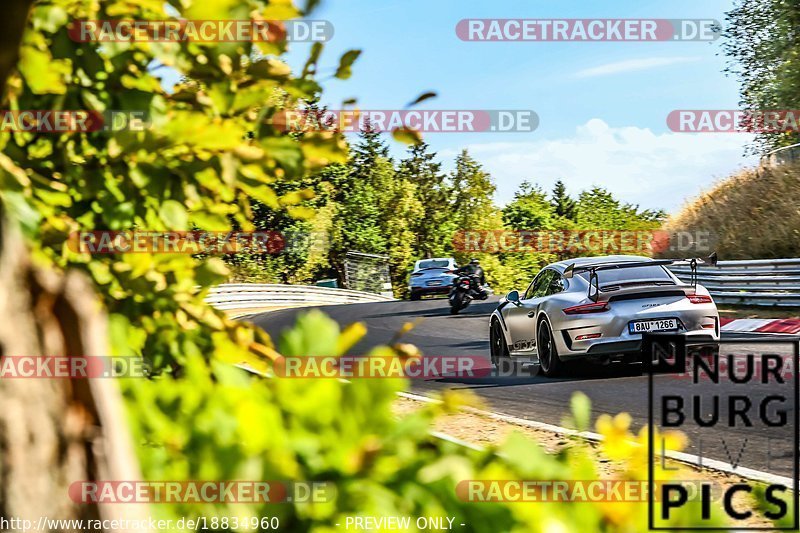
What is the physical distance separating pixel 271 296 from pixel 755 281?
28996 mm

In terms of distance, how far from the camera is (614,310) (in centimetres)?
1148

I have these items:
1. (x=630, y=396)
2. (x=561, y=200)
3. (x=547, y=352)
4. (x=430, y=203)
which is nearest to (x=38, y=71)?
(x=630, y=396)

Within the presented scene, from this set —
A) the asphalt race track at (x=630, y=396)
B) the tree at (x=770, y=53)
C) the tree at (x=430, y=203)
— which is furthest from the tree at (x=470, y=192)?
the asphalt race track at (x=630, y=396)

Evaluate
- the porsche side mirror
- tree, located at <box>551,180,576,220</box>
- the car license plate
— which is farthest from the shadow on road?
tree, located at <box>551,180,576,220</box>

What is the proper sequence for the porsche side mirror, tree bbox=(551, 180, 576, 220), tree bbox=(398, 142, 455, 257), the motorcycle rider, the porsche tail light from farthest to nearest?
tree bbox=(551, 180, 576, 220) → tree bbox=(398, 142, 455, 257) → the motorcycle rider → the porsche side mirror → the porsche tail light

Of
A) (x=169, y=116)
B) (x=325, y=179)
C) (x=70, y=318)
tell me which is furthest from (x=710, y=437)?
(x=325, y=179)

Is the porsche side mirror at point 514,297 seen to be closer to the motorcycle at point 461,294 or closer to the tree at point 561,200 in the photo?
the motorcycle at point 461,294

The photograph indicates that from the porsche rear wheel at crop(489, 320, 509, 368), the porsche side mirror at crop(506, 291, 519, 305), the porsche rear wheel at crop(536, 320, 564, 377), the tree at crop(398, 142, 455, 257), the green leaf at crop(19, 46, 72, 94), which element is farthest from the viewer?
the tree at crop(398, 142, 455, 257)

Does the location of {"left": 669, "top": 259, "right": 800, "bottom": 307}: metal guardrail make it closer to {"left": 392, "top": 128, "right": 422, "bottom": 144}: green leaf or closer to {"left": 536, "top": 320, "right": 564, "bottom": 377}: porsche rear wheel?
{"left": 536, "top": 320, "right": 564, "bottom": 377}: porsche rear wheel

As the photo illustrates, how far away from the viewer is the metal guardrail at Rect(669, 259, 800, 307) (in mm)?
21750

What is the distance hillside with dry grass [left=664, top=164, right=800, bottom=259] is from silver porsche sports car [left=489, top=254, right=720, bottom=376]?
15.9 m

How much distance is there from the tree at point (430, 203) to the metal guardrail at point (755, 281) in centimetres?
4854

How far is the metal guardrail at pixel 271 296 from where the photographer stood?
42.7m

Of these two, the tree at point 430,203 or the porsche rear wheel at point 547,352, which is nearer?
the porsche rear wheel at point 547,352
